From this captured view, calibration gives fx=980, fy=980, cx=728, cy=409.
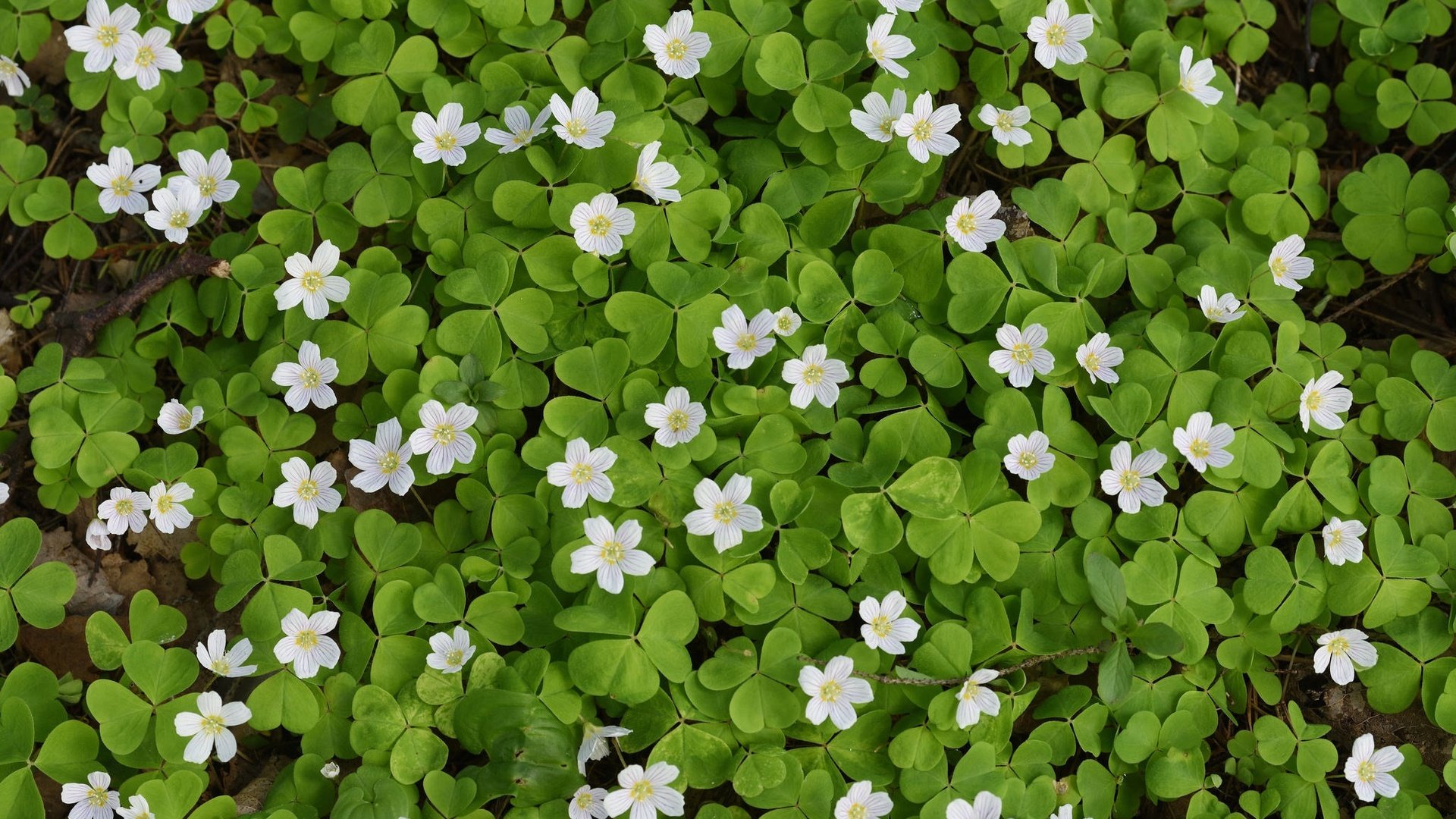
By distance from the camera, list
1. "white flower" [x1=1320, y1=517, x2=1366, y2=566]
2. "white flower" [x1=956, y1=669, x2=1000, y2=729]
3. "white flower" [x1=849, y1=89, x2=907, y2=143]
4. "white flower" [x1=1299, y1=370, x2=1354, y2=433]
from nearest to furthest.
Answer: "white flower" [x1=956, y1=669, x2=1000, y2=729] → "white flower" [x1=1320, y1=517, x2=1366, y2=566] → "white flower" [x1=1299, y1=370, x2=1354, y2=433] → "white flower" [x1=849, y1=89, x2=907, y2=143]

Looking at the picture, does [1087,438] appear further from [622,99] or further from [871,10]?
[622,99]

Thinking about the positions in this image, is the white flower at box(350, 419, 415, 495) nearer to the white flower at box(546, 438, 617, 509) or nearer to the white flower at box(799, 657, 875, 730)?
the white flower at box(546, 438, 617, 509)

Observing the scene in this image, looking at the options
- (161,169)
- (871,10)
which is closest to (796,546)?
(871,10)

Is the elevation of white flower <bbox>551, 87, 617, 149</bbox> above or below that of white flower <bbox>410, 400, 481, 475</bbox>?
above

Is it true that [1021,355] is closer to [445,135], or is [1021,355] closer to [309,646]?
[445,135]

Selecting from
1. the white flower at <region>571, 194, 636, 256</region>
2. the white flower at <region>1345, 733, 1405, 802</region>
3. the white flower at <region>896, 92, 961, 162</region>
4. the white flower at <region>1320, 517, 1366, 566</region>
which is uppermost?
the white flower at <region>896, 92, 961, 162</region>

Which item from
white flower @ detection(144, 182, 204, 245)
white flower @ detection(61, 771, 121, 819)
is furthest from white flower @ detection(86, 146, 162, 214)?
white flower @ detection(61, 771, 121, 819)

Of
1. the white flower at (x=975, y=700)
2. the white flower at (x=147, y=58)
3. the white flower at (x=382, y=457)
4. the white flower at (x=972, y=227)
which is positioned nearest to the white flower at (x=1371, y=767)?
the white flower at (x=975, y=700)
